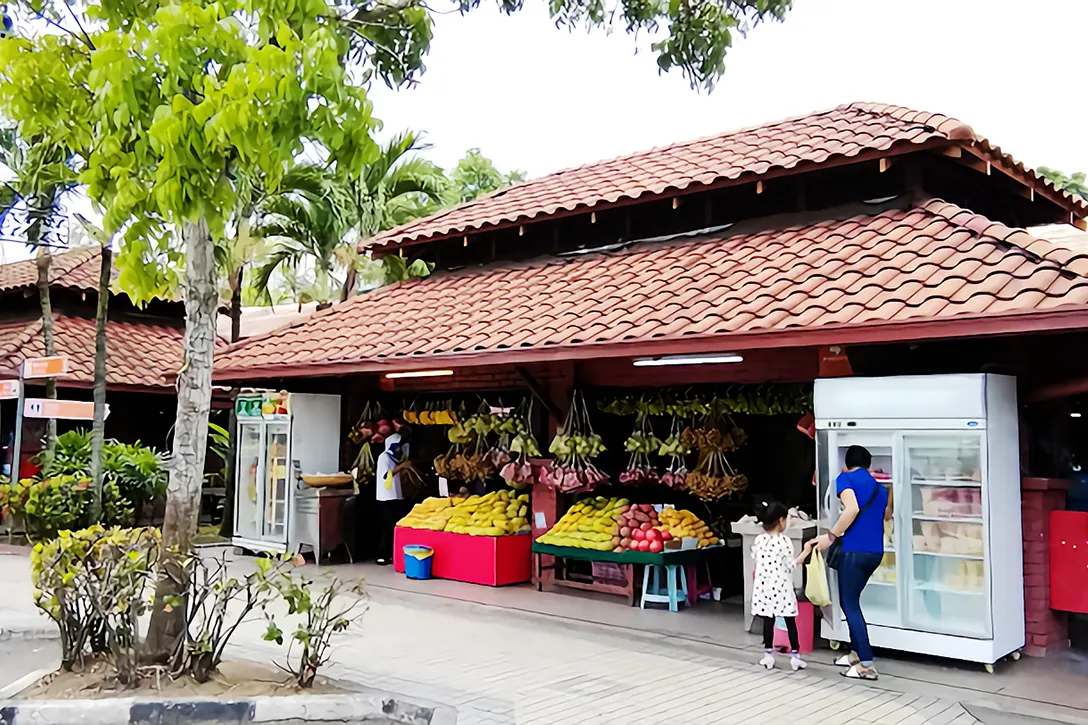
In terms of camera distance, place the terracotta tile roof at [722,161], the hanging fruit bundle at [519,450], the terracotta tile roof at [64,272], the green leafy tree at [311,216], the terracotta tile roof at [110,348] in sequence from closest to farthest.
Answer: the terracotta tile roof at [722,161] < the hanging fruit bundle at [519,450] < the green leafy tree at [311,216] < the terracotta tile roof at [110,348] < the terracotta tile roof at [64,272]

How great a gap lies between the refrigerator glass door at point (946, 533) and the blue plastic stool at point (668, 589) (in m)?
2.70

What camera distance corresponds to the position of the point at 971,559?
755 centimetres

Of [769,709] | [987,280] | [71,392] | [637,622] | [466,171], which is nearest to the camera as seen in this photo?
[769,709]

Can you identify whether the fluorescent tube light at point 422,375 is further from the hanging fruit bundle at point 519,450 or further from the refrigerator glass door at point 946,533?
the refrigerator glass door at point 946,533

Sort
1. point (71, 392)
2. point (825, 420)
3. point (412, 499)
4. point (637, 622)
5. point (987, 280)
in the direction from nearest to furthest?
point (987, 280) < point (825, 420) < point (637, 622) < point (412, 499) < point (71, 392)

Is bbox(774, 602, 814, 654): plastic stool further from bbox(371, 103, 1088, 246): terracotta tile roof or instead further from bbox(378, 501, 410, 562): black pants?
bbox(378, 501, 410, 562): black pants

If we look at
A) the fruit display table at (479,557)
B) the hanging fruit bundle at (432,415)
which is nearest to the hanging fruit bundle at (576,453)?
the fruit display table at (479,557)

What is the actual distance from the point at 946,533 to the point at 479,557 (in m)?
5.48

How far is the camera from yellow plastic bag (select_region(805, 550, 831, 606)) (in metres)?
7.68

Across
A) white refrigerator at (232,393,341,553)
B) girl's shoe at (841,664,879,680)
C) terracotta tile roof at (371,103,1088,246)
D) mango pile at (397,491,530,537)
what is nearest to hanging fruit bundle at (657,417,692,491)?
mango pile at (397,491,530,537)

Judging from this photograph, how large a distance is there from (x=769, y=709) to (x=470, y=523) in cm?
585

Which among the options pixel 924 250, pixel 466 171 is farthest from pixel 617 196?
pixel 466 171

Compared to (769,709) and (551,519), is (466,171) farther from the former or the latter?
(769,709)

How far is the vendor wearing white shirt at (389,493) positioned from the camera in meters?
12.9
